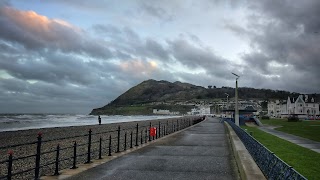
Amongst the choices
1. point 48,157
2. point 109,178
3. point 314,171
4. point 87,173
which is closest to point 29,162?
Answer: point 48,157

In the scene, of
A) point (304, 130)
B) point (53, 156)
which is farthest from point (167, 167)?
point (304, 130)

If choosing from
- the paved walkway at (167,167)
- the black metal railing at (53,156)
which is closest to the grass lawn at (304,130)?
the black metal railing at (53,156)

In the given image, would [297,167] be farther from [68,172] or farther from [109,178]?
[68,172]

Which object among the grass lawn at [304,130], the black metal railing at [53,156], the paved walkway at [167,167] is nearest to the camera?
the black metal railing at [53,156]

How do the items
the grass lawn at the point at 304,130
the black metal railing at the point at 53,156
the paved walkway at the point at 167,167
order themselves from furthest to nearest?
the grass lawn at the point at 304,130, the paved walkway at the point at 167,167, the black metal railing at the point at 53,156

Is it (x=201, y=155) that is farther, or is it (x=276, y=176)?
(x=201, y=155)

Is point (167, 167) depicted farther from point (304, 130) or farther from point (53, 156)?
point (304, 130)

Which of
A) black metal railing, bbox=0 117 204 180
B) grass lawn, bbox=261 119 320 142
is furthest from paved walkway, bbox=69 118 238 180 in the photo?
grass lawn, bbox=261 119 320 142

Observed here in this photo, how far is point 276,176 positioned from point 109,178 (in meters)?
5.05

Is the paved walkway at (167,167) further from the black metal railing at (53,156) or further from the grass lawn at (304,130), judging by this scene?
the grass lawn at (304,130)

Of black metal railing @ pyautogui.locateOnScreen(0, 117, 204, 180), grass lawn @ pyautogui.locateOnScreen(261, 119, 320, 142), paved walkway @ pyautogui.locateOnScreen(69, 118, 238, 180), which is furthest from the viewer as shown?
grass lawn @ pyautogui.locateOnScreen(261, 119, 320, 142)

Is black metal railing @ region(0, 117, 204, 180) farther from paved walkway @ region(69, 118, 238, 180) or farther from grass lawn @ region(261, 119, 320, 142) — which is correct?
grass lawn @ region(261, 119, 320, 142)

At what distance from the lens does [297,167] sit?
46.0ft

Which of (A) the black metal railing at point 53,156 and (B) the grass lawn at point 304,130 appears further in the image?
(B) the grass lawn at point 304,130
